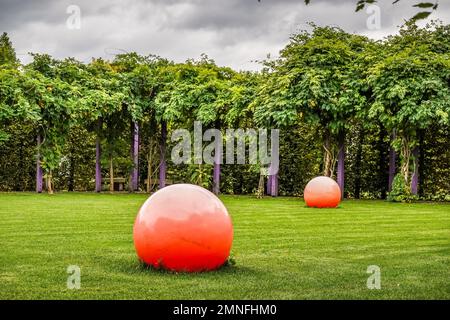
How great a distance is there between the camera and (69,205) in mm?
23375

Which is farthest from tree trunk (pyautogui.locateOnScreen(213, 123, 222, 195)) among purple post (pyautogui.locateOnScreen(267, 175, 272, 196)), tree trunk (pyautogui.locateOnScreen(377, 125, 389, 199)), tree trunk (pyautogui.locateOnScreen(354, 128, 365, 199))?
tree trunk (pyautogui.locateOnScreen(377, 125, 389, 199))

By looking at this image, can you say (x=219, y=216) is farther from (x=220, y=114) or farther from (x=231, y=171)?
(x=231, y=171)

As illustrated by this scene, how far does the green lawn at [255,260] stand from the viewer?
830 centimetres

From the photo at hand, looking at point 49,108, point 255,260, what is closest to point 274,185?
point 49,108

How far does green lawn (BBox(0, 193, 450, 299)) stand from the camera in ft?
27.2

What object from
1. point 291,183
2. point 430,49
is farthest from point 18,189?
point 430,49

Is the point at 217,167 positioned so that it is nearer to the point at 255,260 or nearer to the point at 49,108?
the point at 49,108

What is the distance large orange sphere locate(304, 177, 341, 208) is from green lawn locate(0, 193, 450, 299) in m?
4.38

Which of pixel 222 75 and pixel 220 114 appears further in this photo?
pixel 222 75

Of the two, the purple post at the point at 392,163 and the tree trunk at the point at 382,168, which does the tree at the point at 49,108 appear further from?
the tree trunk at the point at 382,168

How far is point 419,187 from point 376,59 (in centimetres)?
808

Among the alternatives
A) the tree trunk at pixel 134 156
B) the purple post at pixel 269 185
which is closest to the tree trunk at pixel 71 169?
the tree trunk at pixel 134 156

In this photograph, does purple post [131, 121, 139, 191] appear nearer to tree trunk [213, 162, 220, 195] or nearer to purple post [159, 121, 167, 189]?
purple post [159, 121, 167, 189]
